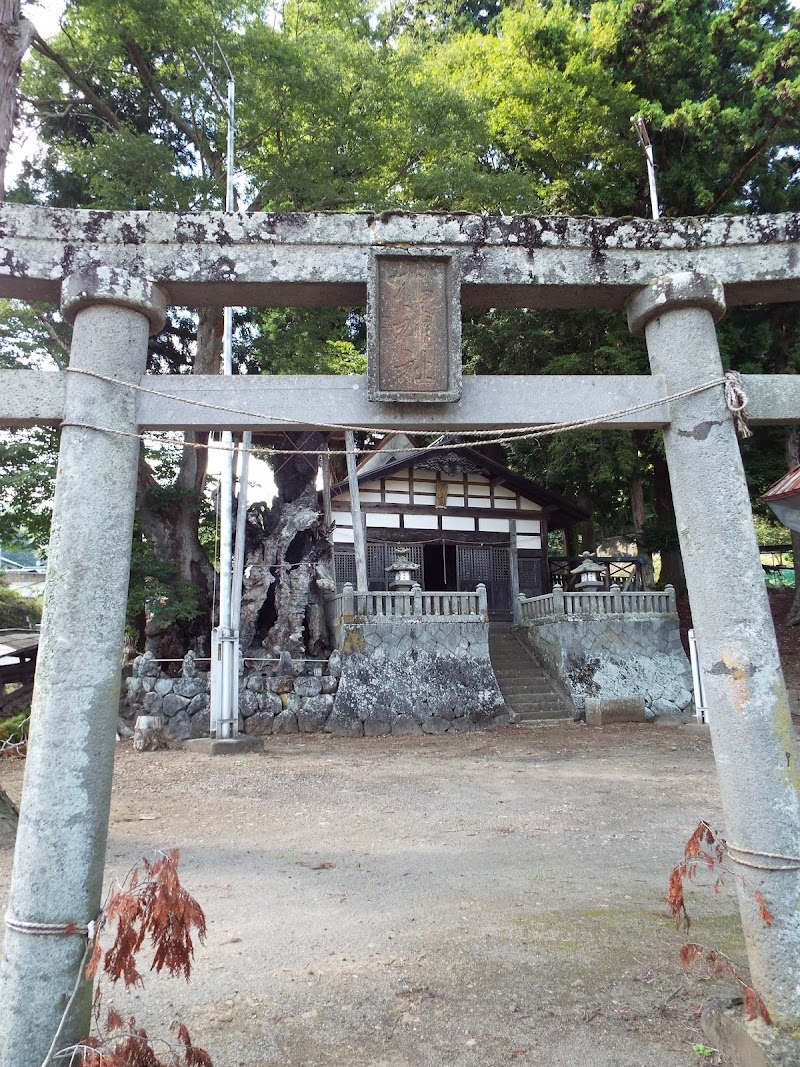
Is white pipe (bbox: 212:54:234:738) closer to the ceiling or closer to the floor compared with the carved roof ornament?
closer to the floor

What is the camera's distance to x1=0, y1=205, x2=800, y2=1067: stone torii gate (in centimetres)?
279

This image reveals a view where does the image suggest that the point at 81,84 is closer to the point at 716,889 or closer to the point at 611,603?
the point at 611,603

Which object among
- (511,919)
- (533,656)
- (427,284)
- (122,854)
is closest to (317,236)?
(427,284)

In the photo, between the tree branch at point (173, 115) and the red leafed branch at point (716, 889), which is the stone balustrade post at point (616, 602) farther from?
the tree branch at point (173, 115)

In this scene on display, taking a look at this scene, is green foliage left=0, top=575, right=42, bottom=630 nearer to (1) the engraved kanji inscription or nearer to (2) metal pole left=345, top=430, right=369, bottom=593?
(2) metal pole left=345, top=430, right=369, bottom=593

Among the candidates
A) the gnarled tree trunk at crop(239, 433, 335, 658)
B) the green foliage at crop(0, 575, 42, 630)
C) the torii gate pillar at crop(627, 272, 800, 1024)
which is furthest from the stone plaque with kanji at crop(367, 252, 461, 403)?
the green foliage at crop(0, 575, 42, 630)

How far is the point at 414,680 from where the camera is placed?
46.5ft

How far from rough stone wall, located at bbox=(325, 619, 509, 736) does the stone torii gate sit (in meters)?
10.9

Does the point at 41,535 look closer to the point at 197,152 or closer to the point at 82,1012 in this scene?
the point at 197,152

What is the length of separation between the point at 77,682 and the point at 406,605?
12176 mm

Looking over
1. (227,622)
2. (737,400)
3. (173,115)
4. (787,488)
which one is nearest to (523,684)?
(227,622)

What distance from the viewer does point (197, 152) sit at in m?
15.9

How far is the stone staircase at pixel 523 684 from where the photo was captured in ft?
47.4

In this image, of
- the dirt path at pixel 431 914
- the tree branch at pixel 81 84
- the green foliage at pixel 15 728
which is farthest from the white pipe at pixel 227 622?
the tree branch at pixel 81 84
